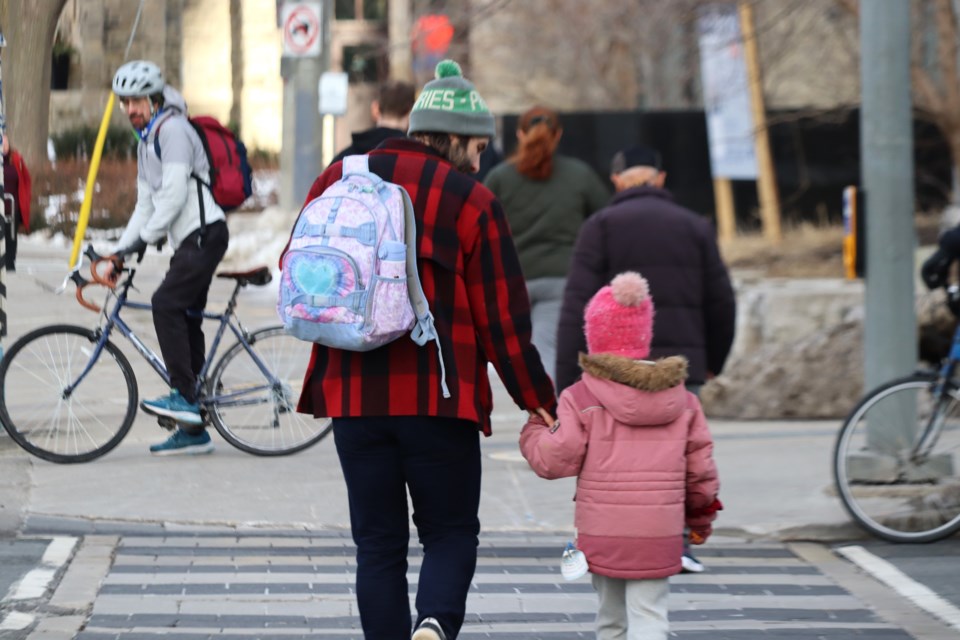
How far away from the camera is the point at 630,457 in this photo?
461 centimetres

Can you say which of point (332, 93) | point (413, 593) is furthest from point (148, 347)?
point (332, 93)

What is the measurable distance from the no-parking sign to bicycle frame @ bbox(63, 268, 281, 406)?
3648mm

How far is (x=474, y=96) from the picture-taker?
4707 millimetres

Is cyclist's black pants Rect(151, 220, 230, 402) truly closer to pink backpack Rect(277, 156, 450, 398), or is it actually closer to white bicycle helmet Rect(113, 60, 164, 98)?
white bicycle helmet Rect(113, 60, 164, 98)

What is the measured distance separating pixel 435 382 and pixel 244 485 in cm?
362

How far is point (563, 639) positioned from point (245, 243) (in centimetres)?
544

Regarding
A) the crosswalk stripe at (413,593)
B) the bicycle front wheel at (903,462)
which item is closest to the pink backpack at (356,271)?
the crosswalk stripe at (413,593)

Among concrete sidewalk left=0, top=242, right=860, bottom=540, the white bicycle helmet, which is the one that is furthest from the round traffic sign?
the white bicycle helmet

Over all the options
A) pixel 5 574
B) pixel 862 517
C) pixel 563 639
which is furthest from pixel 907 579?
pixel 5 574

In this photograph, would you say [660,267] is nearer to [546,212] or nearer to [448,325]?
[448,325]

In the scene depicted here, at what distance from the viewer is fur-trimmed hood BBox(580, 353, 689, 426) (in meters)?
4.60

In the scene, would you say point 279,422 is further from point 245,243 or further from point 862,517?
point 862,517

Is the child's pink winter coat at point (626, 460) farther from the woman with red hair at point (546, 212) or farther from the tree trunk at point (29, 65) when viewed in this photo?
the woman with red hair at point (546, 212)

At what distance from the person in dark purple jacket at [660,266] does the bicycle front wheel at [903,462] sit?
99 centimetres
